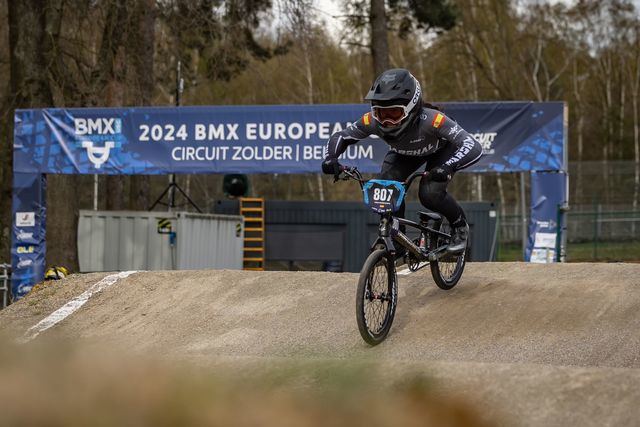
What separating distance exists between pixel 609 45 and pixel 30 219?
138 feet

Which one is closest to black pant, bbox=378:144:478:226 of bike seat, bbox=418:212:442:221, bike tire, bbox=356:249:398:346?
bike seat, bbox=418:212:442:221

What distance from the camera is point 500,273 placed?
9758 mm

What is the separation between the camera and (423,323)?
8.05m

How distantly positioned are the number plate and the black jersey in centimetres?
57

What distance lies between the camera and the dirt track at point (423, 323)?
4734 mm

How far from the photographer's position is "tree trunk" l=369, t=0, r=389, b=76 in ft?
78.2

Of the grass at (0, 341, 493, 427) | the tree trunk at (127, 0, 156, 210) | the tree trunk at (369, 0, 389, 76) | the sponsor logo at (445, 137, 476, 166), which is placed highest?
the tree trunk at (369, 0, 389, 76)

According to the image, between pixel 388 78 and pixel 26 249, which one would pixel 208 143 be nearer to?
pixel 26 249

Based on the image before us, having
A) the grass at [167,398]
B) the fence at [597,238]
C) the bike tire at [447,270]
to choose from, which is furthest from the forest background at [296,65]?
the grass at [167,398]

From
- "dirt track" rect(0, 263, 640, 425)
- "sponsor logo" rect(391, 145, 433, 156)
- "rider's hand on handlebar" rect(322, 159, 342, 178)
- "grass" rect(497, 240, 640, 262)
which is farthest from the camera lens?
"grass" rect(497, 240, 640, 262)

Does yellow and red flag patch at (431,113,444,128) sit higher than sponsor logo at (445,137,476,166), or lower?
higher

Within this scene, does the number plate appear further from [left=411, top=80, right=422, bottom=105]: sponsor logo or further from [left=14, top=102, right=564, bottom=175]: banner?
[left=14, top=102, right=564, bottom=175]: banner

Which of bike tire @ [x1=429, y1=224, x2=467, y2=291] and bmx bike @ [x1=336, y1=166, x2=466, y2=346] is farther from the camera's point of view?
bike tire @ [x1=429, y1=224, x2=467, y2=291]

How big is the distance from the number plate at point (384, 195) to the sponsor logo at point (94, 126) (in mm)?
8366
